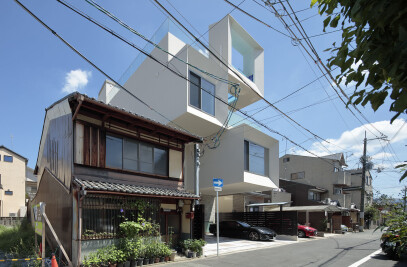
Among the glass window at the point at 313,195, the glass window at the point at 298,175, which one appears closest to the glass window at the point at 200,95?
the glass window at the point at 313,195

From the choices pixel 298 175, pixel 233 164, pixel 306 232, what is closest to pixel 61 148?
pixel 233 164

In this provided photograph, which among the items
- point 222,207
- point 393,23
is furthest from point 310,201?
point 393,23

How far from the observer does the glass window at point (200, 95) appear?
16.1 metres

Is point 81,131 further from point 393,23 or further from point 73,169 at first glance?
point 393,23

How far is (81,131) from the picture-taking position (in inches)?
395

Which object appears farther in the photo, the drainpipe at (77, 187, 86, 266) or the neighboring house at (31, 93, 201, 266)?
the neighboring house at (31, 93, 201, 266)

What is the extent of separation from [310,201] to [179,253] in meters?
27.0

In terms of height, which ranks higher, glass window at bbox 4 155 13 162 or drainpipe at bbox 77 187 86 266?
glass window at bbox 4 155 13 162

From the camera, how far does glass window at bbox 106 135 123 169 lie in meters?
10.9

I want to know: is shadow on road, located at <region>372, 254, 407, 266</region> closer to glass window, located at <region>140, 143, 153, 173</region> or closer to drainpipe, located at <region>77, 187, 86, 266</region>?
glass window, located at <region>140, 143, 153, 173</region>

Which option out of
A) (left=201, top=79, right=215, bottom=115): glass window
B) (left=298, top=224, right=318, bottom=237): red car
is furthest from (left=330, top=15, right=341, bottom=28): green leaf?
(left=298, top=224, right=318, bottom=237): red car

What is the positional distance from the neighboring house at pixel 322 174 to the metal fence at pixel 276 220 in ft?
50.6

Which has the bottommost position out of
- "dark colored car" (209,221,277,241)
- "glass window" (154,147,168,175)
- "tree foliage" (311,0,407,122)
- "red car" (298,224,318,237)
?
"red car" (298,224,318,237)

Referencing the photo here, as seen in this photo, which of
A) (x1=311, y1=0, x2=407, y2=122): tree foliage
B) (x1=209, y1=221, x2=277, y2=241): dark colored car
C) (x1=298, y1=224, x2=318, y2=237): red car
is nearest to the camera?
(x1=311, y1=0, x2=407, y2=122): tree foliage
